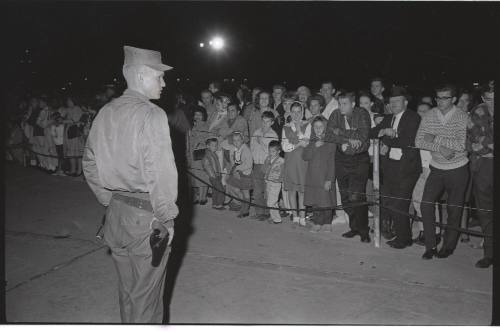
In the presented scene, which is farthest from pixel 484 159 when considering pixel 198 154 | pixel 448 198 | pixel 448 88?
pixel 198 154

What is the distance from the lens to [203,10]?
22.0 metres

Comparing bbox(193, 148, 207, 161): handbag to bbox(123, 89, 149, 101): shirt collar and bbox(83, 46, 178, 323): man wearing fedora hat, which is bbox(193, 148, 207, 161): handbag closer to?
bbox(83, 46, 178, 323): man wearing fedora hat

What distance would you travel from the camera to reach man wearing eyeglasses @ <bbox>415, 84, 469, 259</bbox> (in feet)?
17.5

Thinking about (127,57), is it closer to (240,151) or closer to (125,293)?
(125,293)

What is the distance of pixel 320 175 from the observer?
645cm

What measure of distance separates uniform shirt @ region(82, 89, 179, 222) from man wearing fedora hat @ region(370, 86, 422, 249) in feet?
11.0

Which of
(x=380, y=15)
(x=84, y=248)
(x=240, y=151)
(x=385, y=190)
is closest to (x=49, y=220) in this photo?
(x=84, y=248)

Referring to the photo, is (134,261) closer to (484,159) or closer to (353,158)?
(353,158)

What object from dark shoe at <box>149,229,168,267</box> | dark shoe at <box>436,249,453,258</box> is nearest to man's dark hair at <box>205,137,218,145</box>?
dark shoe at <box>436,249,453,258</box>

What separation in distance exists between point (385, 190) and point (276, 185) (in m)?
1.66

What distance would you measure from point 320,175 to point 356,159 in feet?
1.90

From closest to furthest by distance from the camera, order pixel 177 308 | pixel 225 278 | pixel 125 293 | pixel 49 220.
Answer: pixel 125 293, pixel 177 308, pixel 225 278, pixel 49 220

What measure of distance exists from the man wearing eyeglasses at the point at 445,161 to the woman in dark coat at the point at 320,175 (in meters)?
1.24

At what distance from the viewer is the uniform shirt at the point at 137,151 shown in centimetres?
301
